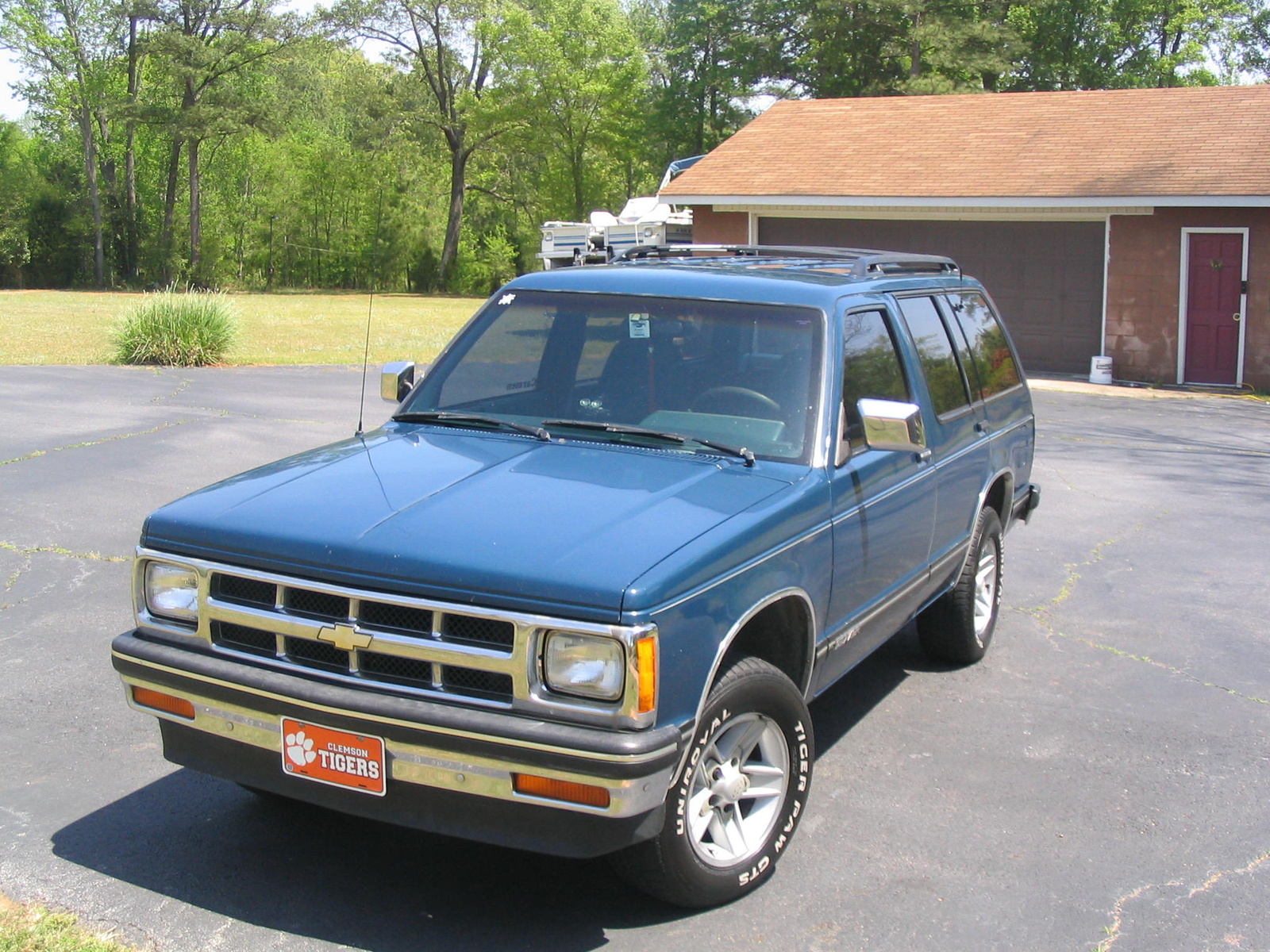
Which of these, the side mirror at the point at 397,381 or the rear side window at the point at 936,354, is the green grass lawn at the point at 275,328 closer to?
the side mirror at the point at 397,381

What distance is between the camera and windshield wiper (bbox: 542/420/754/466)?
168 inches

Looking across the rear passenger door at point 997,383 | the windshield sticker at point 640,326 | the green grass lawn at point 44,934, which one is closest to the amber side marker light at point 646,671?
the green grass lawn at point 44,934

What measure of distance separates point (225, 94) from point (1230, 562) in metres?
50.9

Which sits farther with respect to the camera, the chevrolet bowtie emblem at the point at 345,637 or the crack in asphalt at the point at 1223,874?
the crack in asphalt at the point at 1223,874

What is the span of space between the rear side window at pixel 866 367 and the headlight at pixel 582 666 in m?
1.67

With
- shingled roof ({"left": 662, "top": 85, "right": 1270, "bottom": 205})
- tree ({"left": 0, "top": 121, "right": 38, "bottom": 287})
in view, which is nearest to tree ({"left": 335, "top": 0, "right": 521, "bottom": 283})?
tree ({"left": 0, "top": 121, "right": 38, "bottom": 287})

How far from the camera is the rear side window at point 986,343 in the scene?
6121mm

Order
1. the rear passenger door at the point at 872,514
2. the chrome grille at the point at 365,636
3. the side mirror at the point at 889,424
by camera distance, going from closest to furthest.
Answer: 1. the chrome grille at the point at 365,636
2. the side mirror at the point at 889,424
3. the rear passenger door at the point at 872,514

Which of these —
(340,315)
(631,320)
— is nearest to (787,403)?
(631,320)

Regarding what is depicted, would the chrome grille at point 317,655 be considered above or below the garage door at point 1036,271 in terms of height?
below

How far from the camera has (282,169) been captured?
6003 centimetres

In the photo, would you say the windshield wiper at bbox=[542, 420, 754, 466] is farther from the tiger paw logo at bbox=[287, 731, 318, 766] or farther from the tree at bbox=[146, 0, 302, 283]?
the tree at bbox=[146, 0, 302, 283]

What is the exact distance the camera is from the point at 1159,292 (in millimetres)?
19266

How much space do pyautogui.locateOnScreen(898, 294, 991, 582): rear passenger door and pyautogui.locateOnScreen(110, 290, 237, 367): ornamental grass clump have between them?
48.3 feet
